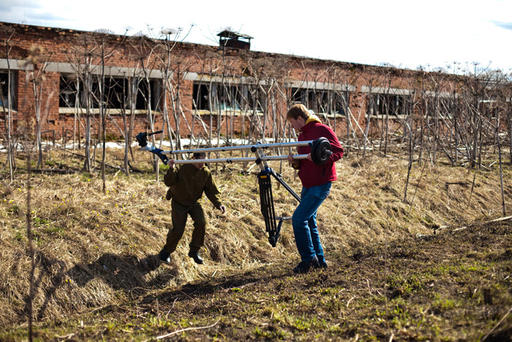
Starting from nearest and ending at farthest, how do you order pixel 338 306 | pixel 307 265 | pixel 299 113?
pixel 338 306
pixel 299 113
pixel 307 265

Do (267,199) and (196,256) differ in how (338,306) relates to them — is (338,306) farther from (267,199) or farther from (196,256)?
(196,256)

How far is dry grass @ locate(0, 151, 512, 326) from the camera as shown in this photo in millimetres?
5773

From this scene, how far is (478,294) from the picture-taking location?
453 cm

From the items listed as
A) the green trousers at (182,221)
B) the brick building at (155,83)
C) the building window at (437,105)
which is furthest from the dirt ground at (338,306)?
the building window at (437,105)

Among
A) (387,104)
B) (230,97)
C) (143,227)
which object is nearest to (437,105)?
(387,104)

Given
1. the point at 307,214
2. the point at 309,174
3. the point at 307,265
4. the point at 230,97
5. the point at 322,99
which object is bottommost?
the point at 307,265

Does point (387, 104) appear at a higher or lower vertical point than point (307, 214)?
higher

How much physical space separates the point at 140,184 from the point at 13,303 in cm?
368

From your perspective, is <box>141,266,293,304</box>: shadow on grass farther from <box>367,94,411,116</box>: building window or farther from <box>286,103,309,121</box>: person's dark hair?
<box>367,94,411,116</box>: building window

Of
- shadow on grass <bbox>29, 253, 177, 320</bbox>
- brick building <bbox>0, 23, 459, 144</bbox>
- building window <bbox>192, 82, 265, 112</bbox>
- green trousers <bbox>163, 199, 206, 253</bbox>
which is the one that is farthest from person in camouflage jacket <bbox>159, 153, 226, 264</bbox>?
building window <bbox>192, 82, 265, 112</bbox>

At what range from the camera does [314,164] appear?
555cm

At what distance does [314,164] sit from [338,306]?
153 centimetres

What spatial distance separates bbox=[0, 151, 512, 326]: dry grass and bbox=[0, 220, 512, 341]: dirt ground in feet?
1.23

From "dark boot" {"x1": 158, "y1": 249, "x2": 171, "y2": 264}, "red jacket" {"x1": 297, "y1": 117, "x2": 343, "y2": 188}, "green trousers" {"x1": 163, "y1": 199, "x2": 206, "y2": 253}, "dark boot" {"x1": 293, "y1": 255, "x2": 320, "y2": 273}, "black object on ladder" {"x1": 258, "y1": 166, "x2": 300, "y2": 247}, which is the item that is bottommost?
"dark boot" {"x1": 158, "y1": 249, "x2": 171, "y2": 264}
